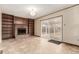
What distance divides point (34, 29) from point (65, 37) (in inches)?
219

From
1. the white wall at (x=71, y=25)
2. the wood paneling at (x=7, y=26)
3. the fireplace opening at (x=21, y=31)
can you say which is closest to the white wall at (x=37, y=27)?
the fireplace opening at (x=21, y=31)

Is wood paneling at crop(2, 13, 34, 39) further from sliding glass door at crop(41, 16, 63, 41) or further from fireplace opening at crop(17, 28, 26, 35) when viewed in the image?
Answer: sliding glass door at crop(41, 16, 63, 41)

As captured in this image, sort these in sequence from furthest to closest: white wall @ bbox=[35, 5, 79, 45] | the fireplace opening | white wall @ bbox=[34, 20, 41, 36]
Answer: white wall @ bbox=[34, 20, 41, 36] → the fireplace opening → white wall @ bbox=[35, 5, 79, 45]

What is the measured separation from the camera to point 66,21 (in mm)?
5223

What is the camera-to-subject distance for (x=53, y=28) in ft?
22.6

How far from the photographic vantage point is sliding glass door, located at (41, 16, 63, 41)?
19.8 ft

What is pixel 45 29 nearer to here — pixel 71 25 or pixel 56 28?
pixel 56 28

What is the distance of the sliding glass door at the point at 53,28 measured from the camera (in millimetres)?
6048

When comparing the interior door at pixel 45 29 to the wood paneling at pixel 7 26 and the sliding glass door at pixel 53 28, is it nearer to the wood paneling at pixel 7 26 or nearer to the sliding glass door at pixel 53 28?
the sliding glass door at pixel 53 28

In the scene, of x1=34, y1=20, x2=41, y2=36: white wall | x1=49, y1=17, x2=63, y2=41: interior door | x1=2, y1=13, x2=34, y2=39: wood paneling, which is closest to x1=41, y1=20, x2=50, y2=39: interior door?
x1=34, y1=20, x2=41, y2=36: white wall

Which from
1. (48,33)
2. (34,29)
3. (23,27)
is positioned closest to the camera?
(48,33)
